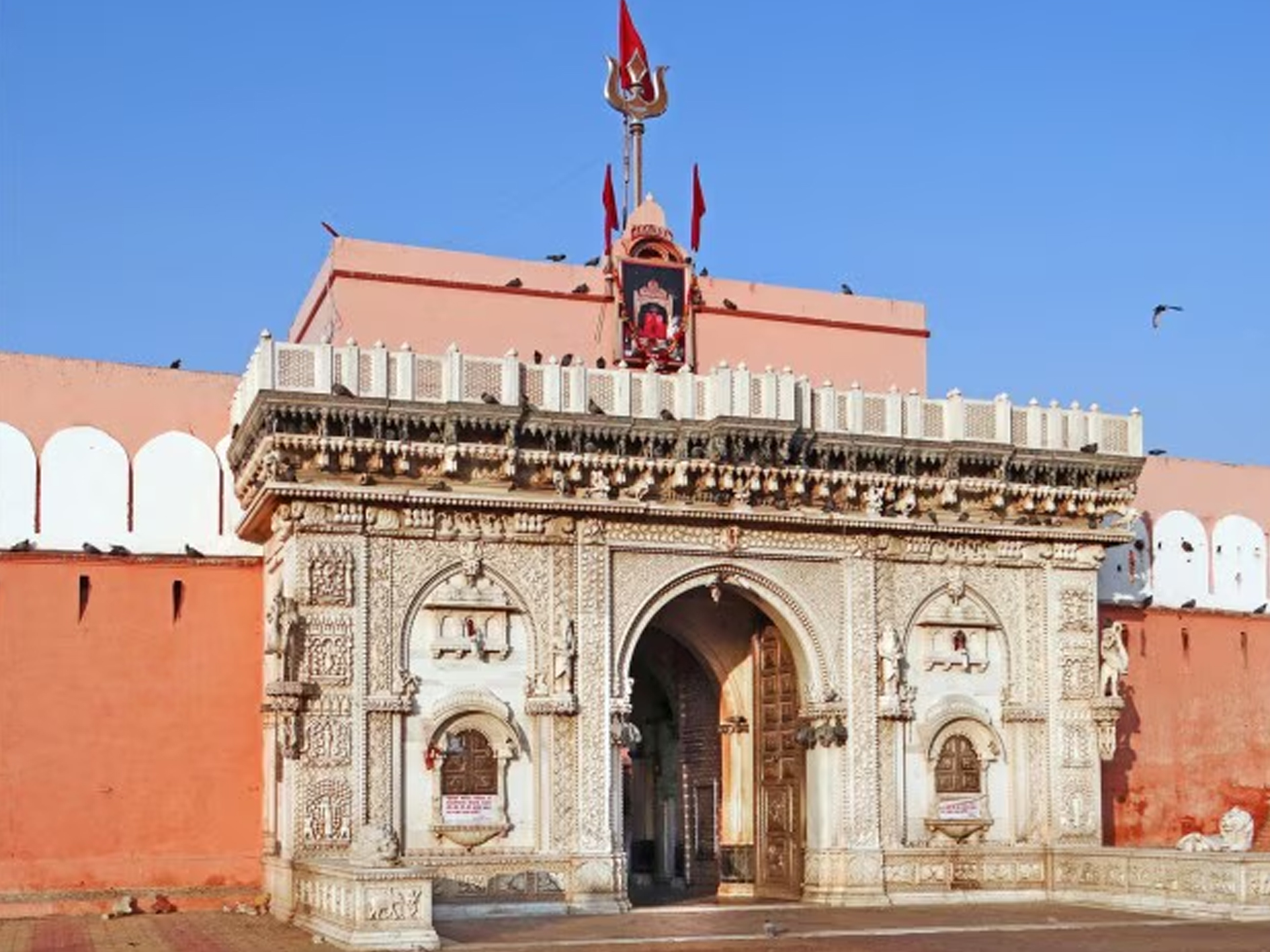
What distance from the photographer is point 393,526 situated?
19641 millimetres

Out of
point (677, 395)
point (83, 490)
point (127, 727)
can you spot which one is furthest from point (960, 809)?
point (83, 490)

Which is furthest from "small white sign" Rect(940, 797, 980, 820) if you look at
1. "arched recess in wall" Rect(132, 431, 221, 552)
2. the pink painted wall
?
"arched recess in wall" Rect(132, 431, 221, 552)

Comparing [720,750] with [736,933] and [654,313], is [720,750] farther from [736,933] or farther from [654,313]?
[736,933]

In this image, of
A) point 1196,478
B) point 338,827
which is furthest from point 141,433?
point 1196,478

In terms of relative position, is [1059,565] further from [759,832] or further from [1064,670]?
[759,832]

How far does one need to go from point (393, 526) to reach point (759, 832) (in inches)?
235

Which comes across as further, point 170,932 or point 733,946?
point 170,932

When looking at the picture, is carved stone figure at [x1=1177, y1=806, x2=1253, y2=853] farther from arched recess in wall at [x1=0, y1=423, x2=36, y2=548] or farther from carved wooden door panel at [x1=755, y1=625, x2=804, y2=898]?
arched recess in wall at [x1=0, y1=423, x2=36, y2=548]

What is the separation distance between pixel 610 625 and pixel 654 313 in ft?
13.3

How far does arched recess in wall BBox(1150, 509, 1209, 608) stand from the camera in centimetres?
2645

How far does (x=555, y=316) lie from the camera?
22266 millimetres

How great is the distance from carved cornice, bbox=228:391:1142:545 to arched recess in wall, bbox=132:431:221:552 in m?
0.50

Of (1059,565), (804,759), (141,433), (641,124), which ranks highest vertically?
(641,124)

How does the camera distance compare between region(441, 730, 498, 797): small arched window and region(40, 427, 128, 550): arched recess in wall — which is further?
region(40, 427, 128, 550): arched recess in wall
